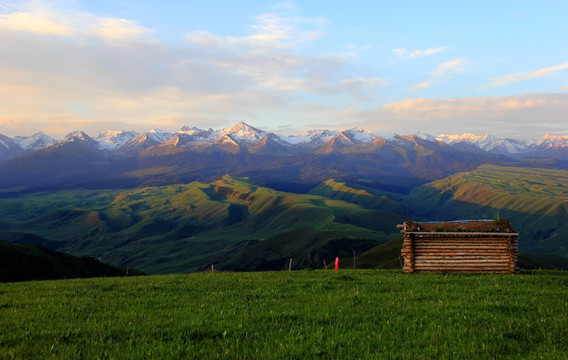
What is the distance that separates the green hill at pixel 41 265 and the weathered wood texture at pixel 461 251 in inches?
1675

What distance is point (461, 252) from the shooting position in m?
27.8

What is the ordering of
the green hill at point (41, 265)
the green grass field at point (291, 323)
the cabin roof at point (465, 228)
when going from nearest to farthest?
the green grass field at point (291, 323), the cabin roof at point (465, 228), the green hill at point (41, 265)

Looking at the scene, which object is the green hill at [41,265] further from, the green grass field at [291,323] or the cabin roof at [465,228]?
the cabin roof at [465,228]

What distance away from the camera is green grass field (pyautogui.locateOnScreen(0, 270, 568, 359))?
10242 mm

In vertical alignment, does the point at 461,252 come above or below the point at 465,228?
below

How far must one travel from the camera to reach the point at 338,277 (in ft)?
82.1

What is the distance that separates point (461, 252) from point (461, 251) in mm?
75

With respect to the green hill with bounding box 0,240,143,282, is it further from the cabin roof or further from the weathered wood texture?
the cabin roof

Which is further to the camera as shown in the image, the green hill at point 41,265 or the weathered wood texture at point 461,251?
the green hill at point 41,265

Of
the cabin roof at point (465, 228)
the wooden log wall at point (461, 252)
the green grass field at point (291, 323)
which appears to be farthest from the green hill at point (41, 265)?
the cabin roof at point (465, 228)

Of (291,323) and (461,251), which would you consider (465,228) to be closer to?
(461,251)

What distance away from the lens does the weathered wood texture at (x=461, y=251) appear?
2728cm

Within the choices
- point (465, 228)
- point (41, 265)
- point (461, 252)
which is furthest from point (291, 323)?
point (41, 265)

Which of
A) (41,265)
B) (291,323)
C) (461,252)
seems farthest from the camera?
(41,265)
